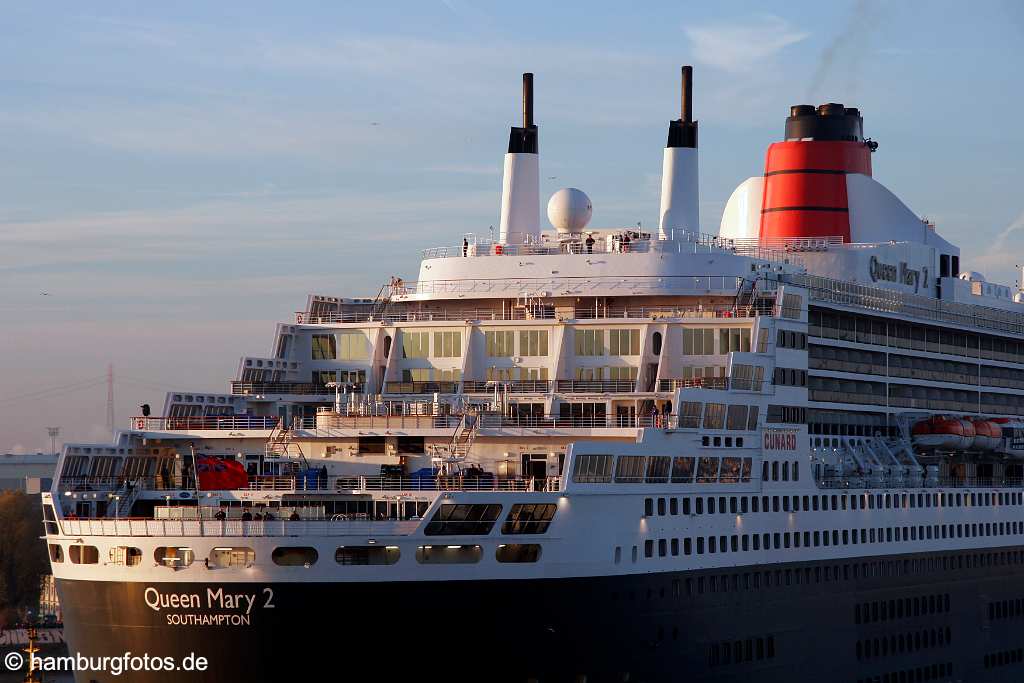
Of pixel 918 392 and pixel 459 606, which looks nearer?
pixel 459 606

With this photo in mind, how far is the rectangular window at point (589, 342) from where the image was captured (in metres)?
60.4

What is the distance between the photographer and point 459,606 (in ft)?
164

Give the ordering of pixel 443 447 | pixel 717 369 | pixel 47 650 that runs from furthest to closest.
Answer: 1. pixel 47 650
2. pixel 717 369
3. pixel 443 447

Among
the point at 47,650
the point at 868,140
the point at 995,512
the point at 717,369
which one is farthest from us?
the point at 47,650

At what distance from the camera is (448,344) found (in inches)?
2448

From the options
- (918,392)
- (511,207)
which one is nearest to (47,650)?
(511,207)

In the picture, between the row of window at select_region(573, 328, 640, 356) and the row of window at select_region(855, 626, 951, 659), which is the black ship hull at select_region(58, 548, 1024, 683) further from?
the row of window at select_region(573, 328, 640, 356)

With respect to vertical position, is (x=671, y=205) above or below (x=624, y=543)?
above

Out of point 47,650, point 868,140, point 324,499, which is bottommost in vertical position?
point 47,650

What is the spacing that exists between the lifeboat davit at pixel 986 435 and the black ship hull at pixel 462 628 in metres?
14.4

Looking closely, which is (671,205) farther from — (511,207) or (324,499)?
(324,499)

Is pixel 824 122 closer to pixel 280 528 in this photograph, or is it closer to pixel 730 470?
pixel 730 470

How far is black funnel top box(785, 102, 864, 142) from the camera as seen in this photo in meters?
81.6

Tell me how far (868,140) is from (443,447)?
36.1 meters
